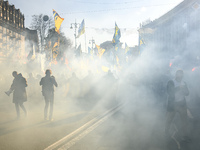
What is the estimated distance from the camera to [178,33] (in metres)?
21.4

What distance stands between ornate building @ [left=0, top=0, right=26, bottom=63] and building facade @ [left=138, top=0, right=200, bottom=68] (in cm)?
1755

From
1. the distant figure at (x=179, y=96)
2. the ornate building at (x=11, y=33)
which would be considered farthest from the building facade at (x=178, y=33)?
the ornate building at (x=11, y=33)

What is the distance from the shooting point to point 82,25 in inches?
719

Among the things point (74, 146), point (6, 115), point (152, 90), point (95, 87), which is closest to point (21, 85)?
point (6, 115)

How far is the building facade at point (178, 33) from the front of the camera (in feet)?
58.0

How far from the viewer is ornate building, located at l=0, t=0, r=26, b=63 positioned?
2717 cm

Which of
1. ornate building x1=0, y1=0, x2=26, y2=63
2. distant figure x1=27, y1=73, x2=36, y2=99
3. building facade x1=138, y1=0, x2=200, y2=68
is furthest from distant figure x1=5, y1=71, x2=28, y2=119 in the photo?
ornate building x1=0, y1=0, x2=26, y2=63

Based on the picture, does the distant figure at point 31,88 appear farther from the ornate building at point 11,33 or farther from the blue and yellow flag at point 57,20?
the ornate building at point 11,33

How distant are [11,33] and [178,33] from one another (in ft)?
72.7

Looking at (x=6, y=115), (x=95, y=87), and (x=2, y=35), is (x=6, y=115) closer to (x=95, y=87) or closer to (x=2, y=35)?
(x=95, y=87)

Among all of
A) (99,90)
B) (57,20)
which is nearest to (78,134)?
(99,90)

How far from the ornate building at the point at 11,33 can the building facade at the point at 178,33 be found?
17.6 m

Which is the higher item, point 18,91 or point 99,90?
point 18,91

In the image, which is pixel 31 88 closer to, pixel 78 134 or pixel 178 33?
pixel 78 134
